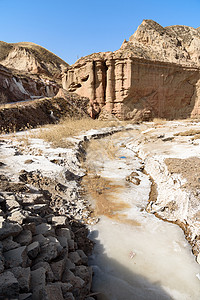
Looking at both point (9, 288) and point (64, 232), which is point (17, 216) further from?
point (9, 288)

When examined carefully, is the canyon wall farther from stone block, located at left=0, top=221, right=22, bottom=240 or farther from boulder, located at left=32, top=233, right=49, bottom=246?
stone block, located at left=0, top=221, right=22, bottom=240

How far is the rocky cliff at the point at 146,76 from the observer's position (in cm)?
1448

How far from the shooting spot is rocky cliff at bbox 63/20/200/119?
1448cm

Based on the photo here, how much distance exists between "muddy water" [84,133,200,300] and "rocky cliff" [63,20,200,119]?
11.5 meters

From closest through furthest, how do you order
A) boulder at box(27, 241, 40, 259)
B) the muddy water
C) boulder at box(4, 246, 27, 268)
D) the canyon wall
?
1. boulder at box(4, 246, 27, 268)
2. boulder at box(27, 241, 40, 259)
3. the muddy water
4. the canyon wall

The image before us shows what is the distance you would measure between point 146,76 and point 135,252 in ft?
47.8

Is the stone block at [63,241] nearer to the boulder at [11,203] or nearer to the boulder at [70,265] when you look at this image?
the boulder at [70,265]

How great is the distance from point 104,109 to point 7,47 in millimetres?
34705

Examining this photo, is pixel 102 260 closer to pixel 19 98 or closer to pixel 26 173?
pixel 26 173

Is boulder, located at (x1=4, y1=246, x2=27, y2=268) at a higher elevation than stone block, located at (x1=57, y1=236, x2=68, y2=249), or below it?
higher

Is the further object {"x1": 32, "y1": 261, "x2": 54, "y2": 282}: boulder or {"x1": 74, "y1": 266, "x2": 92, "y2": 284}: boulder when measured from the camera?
{"x1": 74, "y1": 266, "x2": 92, "y2": 284}: boulder

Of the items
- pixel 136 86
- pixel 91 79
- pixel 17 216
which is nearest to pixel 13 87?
pixel 91 79

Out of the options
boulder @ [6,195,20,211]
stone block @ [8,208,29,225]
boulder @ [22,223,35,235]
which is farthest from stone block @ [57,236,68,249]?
boulder @ [6,195,20,211]

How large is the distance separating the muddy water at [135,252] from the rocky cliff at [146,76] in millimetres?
11455
